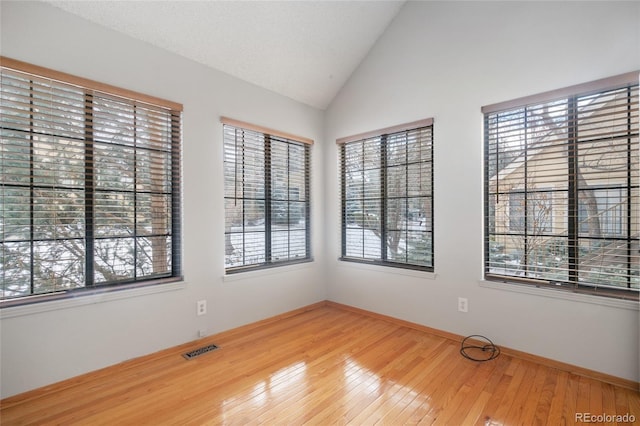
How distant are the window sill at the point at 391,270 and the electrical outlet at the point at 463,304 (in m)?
0.31

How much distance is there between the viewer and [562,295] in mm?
2467

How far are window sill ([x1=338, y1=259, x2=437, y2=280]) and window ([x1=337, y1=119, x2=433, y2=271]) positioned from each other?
0.06 m

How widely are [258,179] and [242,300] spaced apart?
Result: 4.28ft

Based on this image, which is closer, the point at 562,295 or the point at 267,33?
the point at 562,295

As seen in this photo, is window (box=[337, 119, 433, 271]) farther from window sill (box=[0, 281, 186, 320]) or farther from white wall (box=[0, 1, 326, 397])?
window sill (box=[0, 281, 186, 320])

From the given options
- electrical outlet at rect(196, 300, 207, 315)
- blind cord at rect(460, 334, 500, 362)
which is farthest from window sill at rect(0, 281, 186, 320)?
blind cord at rect(460, 334, 500, 362)

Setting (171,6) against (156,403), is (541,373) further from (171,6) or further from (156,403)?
(171,6)

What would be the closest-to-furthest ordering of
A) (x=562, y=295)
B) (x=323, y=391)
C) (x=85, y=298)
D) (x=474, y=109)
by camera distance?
(x=323, y=391)
(x=85, y=298)
(x=562, y=295)
(x=474, y=109)

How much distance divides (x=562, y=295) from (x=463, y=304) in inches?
30.9

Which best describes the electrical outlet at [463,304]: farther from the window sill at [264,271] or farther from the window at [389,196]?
the window sill at [264,271]

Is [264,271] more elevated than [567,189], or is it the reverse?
[567,189]

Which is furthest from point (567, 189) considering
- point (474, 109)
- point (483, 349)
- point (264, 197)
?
point (264, 197)

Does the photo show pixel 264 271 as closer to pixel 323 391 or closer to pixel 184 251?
pixel 184 251

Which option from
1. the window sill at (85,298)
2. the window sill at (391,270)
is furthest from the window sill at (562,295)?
the window sill at (85,298)
